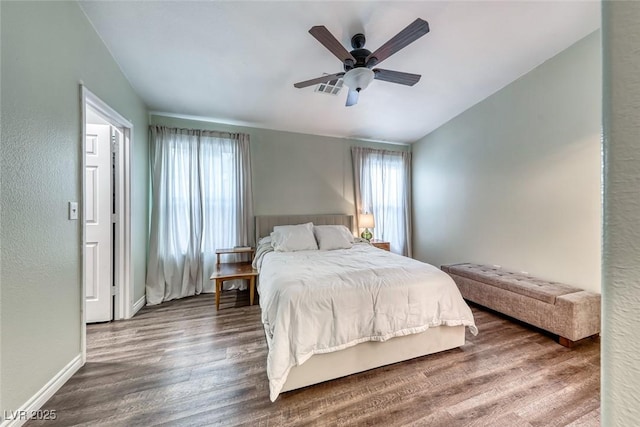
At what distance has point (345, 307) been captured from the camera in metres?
1.74

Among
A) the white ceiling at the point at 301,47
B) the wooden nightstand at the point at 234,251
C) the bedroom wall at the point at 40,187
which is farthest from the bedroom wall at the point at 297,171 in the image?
the bedroom wall at the point at 40,187

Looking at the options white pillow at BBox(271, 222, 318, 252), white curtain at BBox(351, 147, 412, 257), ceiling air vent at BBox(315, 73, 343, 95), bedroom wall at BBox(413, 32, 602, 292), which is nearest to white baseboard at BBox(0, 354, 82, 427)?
white pillow at BBox(271, 222, 318, 252)

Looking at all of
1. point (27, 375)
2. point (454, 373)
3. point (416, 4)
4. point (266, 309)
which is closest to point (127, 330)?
point (27, 375)

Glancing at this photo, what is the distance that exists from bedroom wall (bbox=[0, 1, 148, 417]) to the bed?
1.38 meters

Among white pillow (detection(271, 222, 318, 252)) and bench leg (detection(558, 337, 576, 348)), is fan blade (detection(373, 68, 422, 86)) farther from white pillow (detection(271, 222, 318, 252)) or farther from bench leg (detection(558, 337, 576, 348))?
bench leg (detection(558, 337, 576, 348))

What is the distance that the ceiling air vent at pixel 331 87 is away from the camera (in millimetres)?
A: 2863

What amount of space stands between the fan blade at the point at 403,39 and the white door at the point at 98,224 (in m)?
2.82

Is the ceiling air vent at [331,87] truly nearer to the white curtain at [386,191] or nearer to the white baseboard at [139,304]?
the white curtain at [386,191]

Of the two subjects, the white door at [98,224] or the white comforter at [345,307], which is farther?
the white door at [98,224]

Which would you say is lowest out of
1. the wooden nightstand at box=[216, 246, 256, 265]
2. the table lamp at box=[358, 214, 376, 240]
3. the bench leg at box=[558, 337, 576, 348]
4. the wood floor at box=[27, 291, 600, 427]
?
the wood floor at box=[27, 291, 600, 427]

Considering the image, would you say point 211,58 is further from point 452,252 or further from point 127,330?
point 452,252

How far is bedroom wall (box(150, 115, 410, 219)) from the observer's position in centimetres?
384

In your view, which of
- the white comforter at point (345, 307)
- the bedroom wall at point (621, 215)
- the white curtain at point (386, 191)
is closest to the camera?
the bedroom wall at point (621, 215)

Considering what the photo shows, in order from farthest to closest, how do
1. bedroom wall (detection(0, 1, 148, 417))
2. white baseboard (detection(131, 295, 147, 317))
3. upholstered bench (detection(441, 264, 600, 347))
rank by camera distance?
white baseboard (detection(131, 295, 147, 317)) → upholstered bench (detection(441, 264, 600, 347)) → bedroom wall (detection(0, 1, 148, 417))
